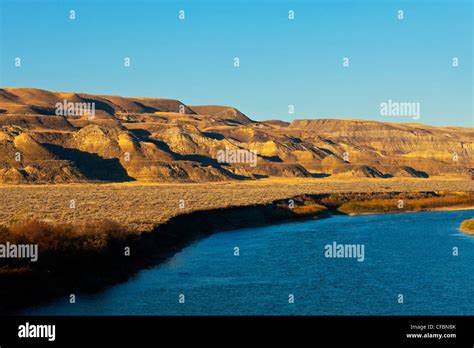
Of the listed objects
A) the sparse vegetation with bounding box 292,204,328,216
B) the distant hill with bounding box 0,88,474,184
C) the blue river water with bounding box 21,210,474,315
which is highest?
the distant hill with bounding box 0,88,474,184

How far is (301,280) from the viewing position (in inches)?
1625

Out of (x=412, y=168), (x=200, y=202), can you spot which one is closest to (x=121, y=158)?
(x=200, y=202)

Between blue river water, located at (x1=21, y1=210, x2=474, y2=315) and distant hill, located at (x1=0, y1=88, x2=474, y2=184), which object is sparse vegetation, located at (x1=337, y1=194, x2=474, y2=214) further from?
distant hill, located at (x1=0, y1=88, x2=474, y2=184)

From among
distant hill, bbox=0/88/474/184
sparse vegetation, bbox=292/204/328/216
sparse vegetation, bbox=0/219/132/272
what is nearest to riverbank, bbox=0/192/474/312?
sparse vegetation, bbox=0/219/132/272

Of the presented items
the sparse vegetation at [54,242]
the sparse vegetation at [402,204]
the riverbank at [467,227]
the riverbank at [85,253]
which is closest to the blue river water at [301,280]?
the riverbank at [85,253]

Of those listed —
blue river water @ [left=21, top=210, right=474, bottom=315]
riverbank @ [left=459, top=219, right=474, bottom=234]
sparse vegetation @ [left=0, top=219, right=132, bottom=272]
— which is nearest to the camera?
blue river water @ [left=21, top=210, right=474, bottom=315]

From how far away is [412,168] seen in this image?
197 m

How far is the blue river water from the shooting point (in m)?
33.8

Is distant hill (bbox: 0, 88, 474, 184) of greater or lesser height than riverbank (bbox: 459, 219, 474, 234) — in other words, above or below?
above

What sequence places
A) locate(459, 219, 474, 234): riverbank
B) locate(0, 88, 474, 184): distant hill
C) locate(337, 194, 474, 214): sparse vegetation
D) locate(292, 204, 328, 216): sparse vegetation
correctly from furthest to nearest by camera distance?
locate(0, 88, 474, 184): distant hill, locate(337, 194, 474, 214): sparse vegetation, locate(292, 204, 328, 216): sparse vegetation, locate(459, 219, 474, 234): riverbank

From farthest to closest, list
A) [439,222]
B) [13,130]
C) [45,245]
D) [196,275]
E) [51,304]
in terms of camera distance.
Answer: [13,130]
[439,222]
[196,275]
[45,245]
[51,304]

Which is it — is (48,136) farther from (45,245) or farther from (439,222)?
(45,245)

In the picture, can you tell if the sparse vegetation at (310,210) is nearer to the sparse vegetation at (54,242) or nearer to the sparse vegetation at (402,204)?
the sparse vegetation at (402,204)
